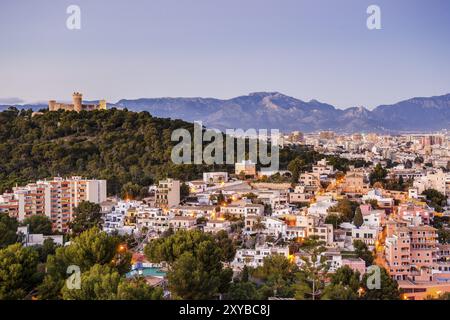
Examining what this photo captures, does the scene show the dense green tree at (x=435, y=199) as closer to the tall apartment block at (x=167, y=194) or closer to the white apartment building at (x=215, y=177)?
the white apartment building at (x=215, y=177)

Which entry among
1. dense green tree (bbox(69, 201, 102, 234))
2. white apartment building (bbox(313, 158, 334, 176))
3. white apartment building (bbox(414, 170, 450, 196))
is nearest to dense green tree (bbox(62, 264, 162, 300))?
dense green tree (bbox(69, 201, 102, 234))

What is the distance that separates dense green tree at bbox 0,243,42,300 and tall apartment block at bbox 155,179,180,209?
5.64m

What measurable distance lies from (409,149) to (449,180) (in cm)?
1287

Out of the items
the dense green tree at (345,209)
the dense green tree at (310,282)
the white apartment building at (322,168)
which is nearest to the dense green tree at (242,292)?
the dense green tree at (310,282)

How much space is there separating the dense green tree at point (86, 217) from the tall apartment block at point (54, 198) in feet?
1.27

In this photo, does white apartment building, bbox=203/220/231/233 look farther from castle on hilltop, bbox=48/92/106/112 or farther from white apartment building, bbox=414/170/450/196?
castle on hilltop, bbox=48/92/106/112

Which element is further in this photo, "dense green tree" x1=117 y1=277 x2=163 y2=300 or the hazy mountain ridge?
the hazy mountain ridge

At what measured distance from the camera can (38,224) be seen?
8.32m

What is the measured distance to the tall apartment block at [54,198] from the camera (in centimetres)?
972

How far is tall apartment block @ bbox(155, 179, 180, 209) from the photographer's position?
35.4 feet

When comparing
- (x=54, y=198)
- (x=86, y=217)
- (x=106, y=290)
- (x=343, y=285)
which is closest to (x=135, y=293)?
(x=106, y=290)

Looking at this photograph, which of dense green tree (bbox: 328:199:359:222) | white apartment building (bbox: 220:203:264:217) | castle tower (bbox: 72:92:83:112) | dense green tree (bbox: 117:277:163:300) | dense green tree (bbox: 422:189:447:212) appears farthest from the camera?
castle tower (bbox: 72:92:83:112)
